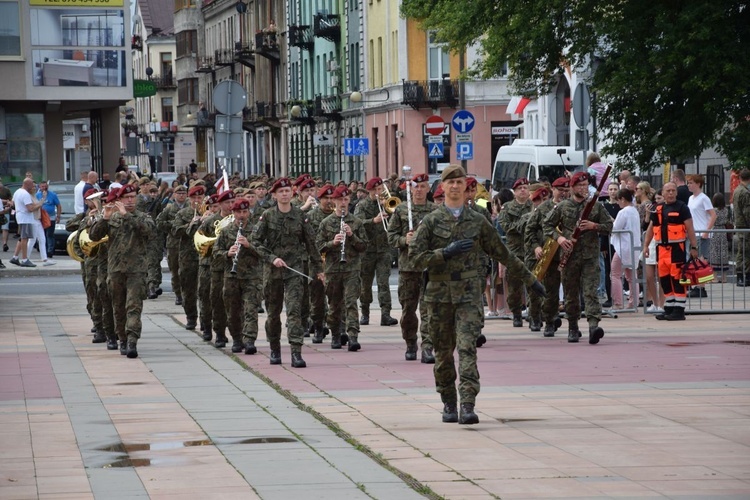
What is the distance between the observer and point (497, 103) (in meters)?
61.3

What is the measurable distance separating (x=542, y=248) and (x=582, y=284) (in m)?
0.71

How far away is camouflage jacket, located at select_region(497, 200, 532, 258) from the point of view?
19859mm

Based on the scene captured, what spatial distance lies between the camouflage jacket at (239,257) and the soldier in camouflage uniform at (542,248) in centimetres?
323

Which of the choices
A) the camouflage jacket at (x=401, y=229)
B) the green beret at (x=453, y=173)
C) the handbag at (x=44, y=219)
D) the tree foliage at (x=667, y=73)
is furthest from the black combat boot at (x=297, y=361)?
the handbag at (x=44, y=219)

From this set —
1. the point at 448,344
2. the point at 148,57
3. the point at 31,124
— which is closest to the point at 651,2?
the point at 448,344

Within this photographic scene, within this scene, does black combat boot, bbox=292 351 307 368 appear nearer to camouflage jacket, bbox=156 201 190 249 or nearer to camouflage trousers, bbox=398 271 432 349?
camouflage trousers, bbox=398 271 432 349

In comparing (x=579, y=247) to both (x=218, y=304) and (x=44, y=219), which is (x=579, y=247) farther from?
(x=44, y=219)

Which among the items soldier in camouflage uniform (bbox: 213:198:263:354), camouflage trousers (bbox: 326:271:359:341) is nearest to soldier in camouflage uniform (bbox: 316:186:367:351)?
camouflage trousers (bbox: 326:271:359:341)

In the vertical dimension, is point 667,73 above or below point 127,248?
above

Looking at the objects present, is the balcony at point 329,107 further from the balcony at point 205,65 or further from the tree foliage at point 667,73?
the tree foliage at point 667,73

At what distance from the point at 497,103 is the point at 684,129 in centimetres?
4193

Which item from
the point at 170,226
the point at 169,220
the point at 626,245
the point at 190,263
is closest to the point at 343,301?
the point at 190,263

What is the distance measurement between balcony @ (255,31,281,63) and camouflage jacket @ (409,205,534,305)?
7479 centimetres

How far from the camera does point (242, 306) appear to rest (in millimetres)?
17469
